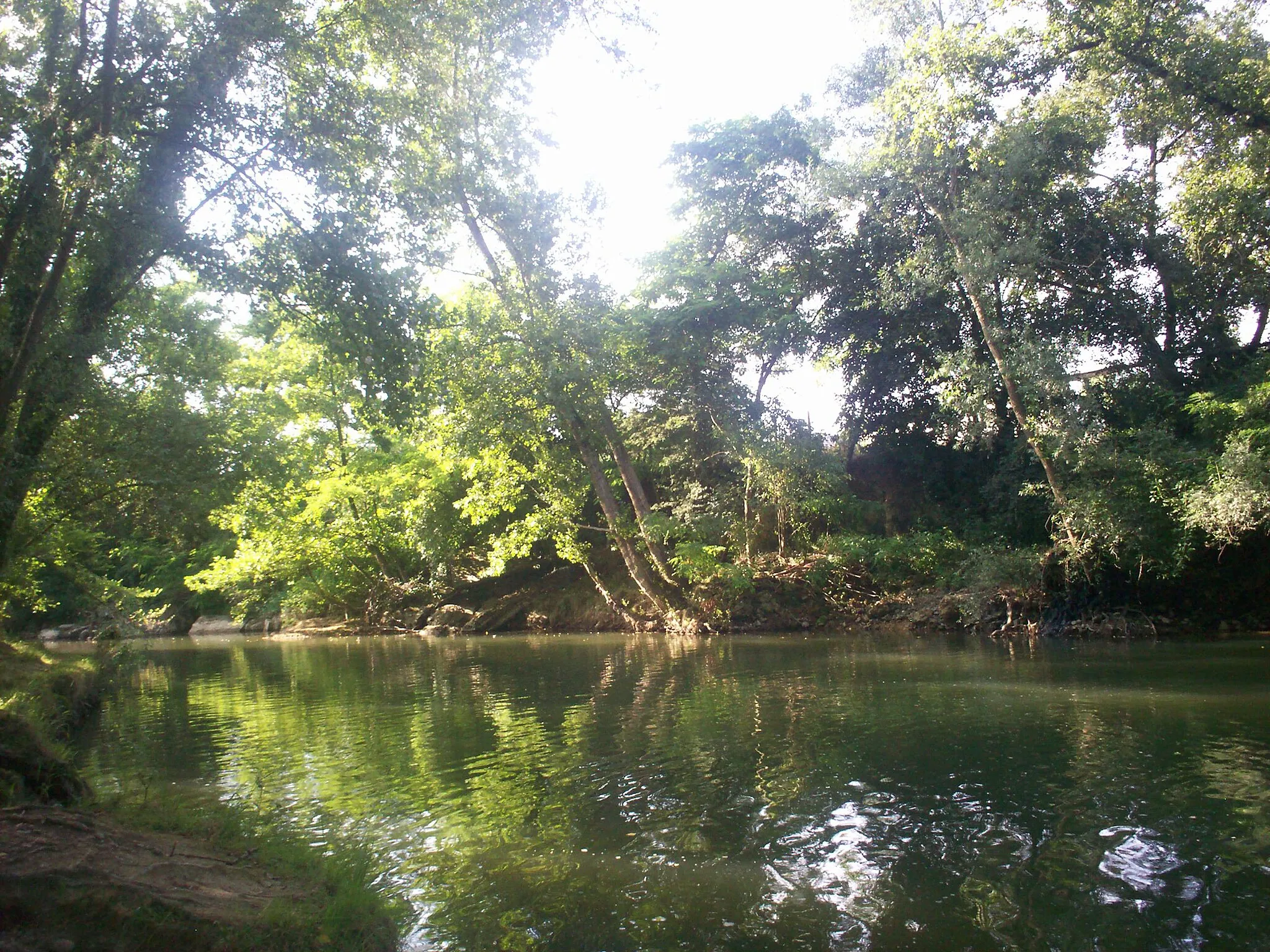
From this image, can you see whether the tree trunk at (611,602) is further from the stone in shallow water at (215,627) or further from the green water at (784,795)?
the stone in shallow water at (215,627)

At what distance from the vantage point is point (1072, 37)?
67.0 ft

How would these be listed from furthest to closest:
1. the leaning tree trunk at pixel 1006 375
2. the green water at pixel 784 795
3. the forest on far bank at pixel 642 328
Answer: the leaning tree trunk at pixel 1006 375 → the forest on far bank at pixel 642 328 → the green water at pixel 784 795

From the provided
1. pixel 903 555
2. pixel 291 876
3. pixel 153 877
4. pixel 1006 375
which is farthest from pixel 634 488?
pixel 153 877

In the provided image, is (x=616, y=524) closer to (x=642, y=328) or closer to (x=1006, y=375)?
(x=642, y=328)

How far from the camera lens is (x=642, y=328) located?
2903cm

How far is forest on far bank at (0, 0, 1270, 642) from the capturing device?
1005 centimetres

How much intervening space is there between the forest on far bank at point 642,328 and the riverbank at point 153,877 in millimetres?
4220

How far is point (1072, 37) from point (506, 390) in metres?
18.3

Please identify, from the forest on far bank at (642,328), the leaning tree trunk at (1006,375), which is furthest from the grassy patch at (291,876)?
the leaning tree trunk at (1006,375)

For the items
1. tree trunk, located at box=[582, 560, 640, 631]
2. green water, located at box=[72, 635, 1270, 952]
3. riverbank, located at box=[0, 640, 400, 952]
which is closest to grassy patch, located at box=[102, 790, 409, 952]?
riverbank, located at box=[0, 640, 400, 952]

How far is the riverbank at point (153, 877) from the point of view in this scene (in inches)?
150

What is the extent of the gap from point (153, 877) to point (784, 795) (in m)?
5.13

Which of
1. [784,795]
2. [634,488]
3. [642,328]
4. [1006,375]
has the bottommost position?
[784,795]

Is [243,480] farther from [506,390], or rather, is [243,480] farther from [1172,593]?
[1172,593]
